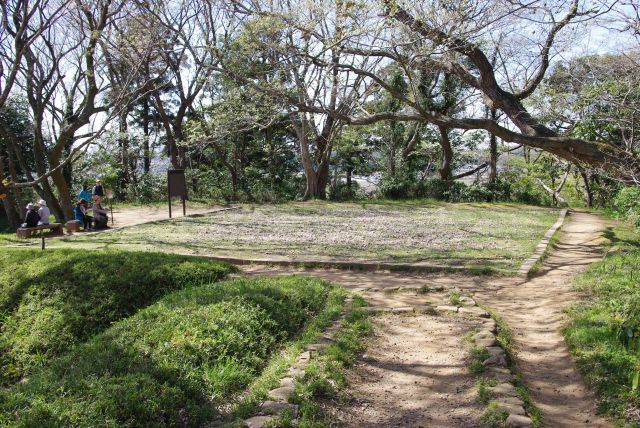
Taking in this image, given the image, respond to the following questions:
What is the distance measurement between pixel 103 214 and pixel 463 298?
34.2 feet

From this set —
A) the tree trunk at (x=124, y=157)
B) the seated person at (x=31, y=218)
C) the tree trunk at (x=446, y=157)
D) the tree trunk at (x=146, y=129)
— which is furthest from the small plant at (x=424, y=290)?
the tree trunk at (x=146, y=129)

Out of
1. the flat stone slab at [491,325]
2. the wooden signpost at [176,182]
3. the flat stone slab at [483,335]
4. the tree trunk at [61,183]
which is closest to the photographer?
the flat stone slab at [483,335]

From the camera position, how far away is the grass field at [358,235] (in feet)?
27.3

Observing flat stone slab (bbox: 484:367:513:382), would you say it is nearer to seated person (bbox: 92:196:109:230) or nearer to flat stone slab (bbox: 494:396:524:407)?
flat stone slab (bbox: 494:396:524:407)

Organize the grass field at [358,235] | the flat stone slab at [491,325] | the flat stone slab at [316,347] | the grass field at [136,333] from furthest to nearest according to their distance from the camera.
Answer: the grass field at [358,235] → the flat stone slab at [491,325] → the flat stone slab at [316,347] → the grass field at [136,333]

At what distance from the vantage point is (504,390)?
334 centimetres

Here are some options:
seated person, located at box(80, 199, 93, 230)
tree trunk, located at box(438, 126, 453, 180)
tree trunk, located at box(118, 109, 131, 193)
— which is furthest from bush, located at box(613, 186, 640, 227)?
tree trunk, located at box(118, 109, 131, 193)

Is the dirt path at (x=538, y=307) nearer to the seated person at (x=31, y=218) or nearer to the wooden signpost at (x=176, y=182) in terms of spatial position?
the seated person at (x=31, y=218)

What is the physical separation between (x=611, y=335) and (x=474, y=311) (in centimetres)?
123

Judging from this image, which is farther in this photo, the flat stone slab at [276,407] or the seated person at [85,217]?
the seated person at [85,217]

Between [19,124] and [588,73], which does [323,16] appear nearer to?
[588,73]

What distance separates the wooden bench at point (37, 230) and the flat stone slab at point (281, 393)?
9.76 meters

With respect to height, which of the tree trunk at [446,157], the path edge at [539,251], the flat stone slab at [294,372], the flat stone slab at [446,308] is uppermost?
the tree trunk at [446,157]

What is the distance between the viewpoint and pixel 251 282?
19.0 ft
